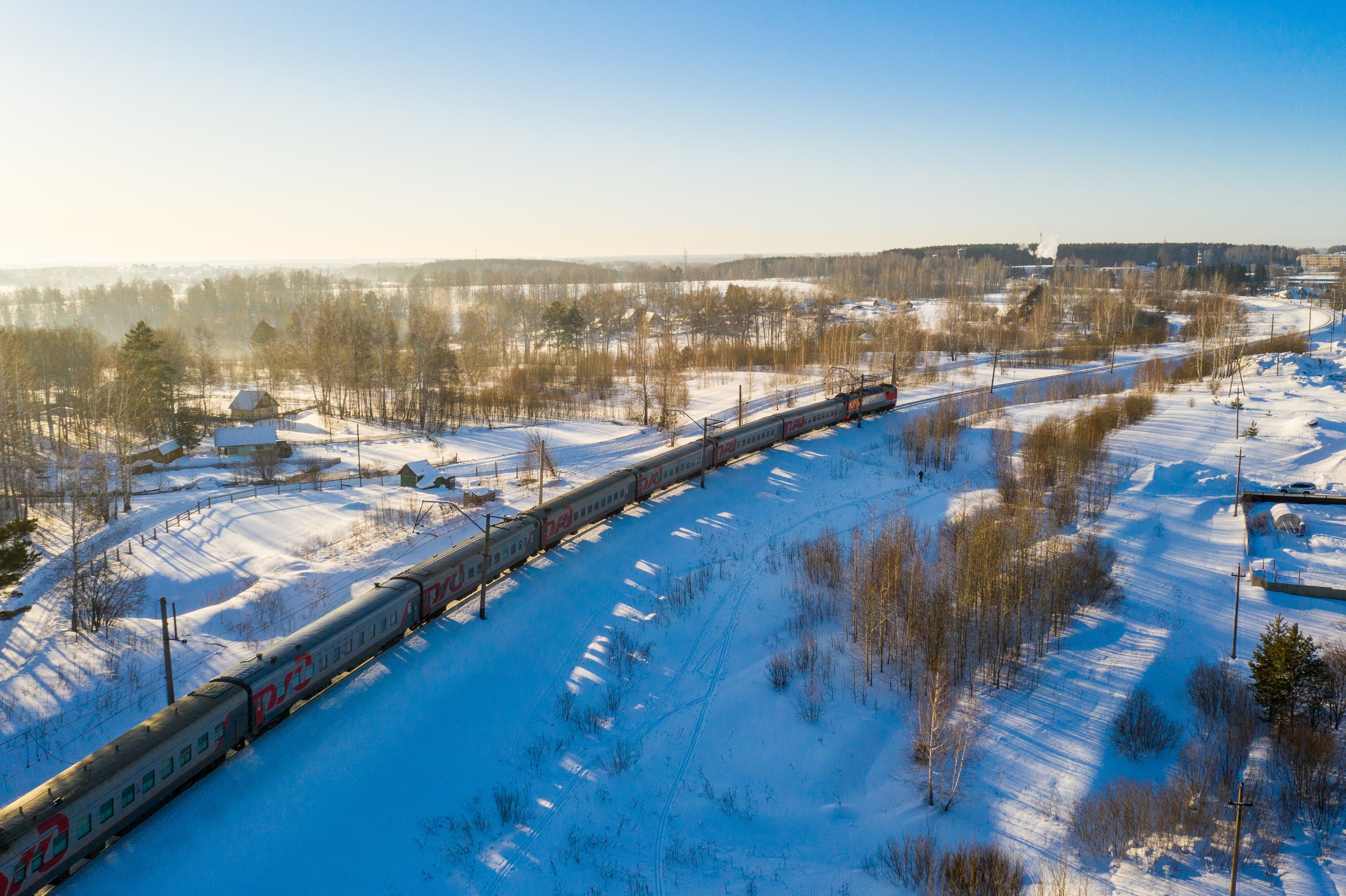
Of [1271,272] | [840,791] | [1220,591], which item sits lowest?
[840,791]

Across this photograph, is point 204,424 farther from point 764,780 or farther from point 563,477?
point 764,780

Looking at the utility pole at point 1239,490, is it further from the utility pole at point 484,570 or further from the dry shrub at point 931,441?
the utility pole at point 484,570

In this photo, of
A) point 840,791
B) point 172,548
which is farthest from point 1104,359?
point 172,548

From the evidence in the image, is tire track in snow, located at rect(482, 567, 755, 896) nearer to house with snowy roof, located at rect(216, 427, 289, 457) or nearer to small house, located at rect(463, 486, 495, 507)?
small house, located at rect(463, 486, 495, 507)

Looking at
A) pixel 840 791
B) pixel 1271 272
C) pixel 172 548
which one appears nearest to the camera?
pixel 840 791

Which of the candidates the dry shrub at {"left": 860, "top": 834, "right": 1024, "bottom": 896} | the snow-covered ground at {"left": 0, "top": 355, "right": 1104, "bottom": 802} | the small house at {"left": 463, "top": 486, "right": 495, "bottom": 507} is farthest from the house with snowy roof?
the dry shrub at {"left": 860, "top": 834, "right": 1024, "bottom": 896}
